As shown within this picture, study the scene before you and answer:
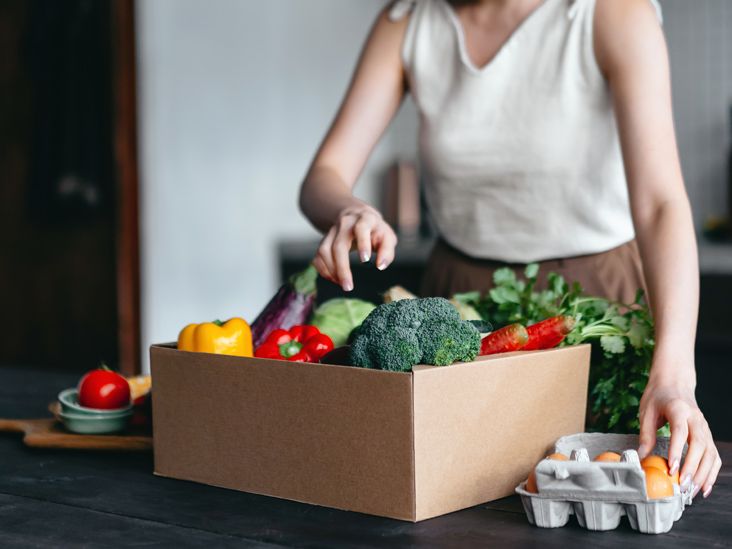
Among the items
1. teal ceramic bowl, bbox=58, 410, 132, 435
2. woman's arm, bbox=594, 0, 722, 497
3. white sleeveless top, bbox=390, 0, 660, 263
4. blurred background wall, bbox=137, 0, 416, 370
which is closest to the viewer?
woman's arm, bbox=594, 0, 722, 497

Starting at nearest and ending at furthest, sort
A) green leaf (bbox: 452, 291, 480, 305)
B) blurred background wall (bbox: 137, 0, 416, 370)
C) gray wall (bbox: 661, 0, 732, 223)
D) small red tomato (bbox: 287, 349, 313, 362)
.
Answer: small red tomato (bbox: 287, 349, 313, 362), green leaf (bbox: 452, 291, 480, 305), blurred background wall (bbox: 137, 0, 416, 370), gray wall (bbox: 661, 0, 732, 223)

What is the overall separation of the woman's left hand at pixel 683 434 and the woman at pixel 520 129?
0.40 meters

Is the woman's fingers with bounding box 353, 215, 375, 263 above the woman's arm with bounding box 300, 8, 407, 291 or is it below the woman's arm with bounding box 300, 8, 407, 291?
below

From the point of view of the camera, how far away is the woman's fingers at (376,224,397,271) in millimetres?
1176

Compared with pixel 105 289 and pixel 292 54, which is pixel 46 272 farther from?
pixel 292 54

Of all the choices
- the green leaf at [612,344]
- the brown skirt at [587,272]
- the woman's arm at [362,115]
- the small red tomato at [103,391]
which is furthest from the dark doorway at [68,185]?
the green leaf at [612,344]

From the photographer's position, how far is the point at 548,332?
118 centimetres

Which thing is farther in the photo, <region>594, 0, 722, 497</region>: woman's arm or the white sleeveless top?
the white sleeveless top

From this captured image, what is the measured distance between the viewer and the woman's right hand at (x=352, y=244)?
119cm

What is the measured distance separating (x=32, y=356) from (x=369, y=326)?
132 inches

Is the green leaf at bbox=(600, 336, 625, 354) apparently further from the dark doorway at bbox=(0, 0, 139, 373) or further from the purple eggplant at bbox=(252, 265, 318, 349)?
the dark doorway at bbox=(0, 0, 139, 373)

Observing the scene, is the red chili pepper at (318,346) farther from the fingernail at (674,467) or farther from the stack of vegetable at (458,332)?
the fingernail at (674,467)

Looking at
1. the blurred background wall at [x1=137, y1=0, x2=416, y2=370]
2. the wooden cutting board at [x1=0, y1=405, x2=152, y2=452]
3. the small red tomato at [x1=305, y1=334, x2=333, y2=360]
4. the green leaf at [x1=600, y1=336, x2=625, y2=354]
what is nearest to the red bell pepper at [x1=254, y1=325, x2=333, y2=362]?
the small red tomato at [x1=305, y1=334, x2=333, y2=360]

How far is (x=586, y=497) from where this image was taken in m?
Result: 0.96
